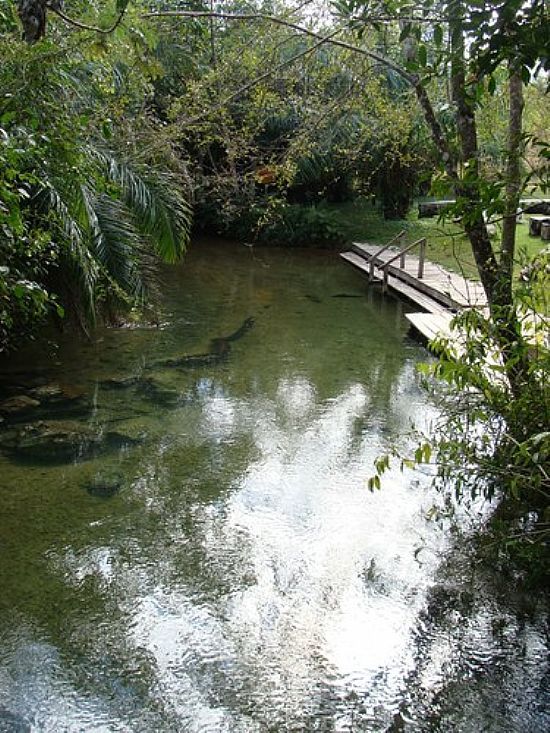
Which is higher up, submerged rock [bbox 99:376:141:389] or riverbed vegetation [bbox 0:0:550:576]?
riverbed vegetation [bbox 0:0:550:576]

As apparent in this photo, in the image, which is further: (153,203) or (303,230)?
(303,230)

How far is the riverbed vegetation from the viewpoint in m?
3.10

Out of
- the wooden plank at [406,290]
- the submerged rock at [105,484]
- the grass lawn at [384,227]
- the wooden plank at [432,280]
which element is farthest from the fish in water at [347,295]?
the submerged rock at [105,484]

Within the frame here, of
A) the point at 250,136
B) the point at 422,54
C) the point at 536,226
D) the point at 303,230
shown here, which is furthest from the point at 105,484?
the point at 303,230

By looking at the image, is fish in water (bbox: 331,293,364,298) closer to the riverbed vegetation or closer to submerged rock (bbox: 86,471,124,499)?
the riverbed vegetation

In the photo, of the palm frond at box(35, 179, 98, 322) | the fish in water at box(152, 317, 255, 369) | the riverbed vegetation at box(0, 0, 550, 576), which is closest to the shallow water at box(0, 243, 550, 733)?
the fish in water at box(152, 317, 255, 369)

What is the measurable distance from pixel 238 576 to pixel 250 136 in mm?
7125

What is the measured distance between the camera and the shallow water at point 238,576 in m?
3.44

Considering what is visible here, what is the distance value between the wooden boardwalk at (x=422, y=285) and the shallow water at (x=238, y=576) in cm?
226

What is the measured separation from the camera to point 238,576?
4.44 meters

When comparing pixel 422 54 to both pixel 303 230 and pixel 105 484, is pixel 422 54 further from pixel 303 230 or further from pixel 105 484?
pixel 303 230

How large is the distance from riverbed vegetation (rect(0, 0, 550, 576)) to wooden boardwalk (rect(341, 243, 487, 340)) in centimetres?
91

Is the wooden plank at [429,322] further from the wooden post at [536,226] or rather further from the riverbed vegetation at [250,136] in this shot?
the wooden post at [536,226]

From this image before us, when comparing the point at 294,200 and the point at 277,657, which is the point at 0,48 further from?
the point at 294,200
